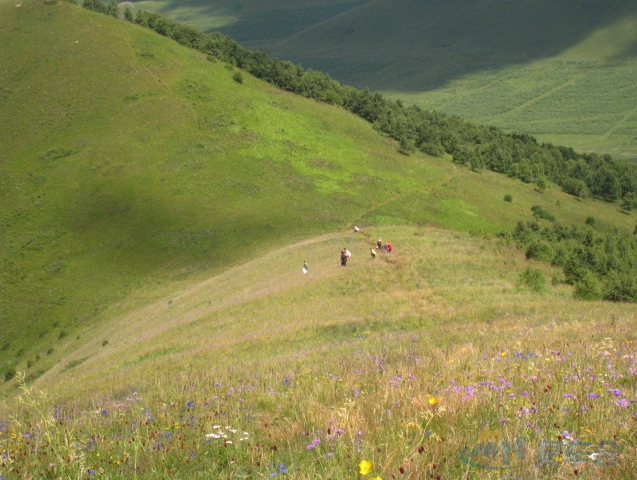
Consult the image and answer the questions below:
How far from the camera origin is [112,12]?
130750 millimetres

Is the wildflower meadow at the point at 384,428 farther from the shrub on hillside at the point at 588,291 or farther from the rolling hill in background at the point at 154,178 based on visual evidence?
the rolling hill in background at the point at 154,178

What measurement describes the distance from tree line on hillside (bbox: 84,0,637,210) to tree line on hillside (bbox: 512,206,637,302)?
28290mm

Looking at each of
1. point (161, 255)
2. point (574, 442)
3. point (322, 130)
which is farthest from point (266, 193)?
point (574, 442)

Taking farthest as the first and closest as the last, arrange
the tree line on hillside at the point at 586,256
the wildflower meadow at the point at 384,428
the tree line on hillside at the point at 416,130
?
the tree line on hillside at the point at 416,130, the tree line on hillside at the point at 586,256, the wildflower meadow at the point at 384,428

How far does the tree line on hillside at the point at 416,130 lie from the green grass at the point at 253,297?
8.22 m

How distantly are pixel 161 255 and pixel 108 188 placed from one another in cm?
2100

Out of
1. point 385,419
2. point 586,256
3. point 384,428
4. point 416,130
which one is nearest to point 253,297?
point 385,419

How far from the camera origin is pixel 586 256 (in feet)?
168

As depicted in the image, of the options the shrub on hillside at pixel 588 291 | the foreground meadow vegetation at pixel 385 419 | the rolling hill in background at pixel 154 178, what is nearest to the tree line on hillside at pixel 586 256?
the shrub on hillside at pixel 588 291

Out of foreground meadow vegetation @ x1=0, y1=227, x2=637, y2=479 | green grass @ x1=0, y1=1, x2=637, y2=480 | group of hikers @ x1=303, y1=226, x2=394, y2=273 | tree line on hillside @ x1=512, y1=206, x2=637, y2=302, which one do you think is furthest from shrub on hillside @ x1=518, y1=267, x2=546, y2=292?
foreground meadow vegetation @ x1=0, y1=227, x2=637, y2=479

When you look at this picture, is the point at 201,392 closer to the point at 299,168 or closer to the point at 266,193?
the point at 266,193

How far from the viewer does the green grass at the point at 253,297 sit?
4.46 m

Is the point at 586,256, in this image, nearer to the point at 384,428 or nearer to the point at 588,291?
the point at 588,291

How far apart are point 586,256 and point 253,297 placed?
37.6 metres
